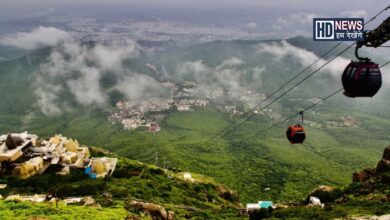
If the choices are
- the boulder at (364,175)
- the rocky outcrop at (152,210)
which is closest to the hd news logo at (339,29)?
the rocky outcrop at (152,210)

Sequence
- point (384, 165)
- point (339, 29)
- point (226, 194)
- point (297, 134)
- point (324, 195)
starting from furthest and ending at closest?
1. point (226, 194)
2. point (384, 165)
3. point (324, 195)
4. point (297, 134)
5. point (339, 29)

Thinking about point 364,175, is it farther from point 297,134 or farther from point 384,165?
point 297,134

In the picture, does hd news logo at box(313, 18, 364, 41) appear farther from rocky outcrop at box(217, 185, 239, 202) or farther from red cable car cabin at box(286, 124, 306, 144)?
rocky outcrop at box(217, 185, 239, 202)

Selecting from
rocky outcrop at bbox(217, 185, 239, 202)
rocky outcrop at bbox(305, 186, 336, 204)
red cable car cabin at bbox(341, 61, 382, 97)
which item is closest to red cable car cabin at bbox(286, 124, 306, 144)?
red cable car cabin at bbox(341, 61, 382, 97)

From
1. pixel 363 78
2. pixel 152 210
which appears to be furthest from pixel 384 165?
pixel 363 78

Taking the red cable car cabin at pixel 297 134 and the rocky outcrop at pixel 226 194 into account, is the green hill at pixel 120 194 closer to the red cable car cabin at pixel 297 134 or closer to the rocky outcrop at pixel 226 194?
the rocky outcrop at pixel 226 194

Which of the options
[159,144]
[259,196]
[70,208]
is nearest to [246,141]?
[159,144]
